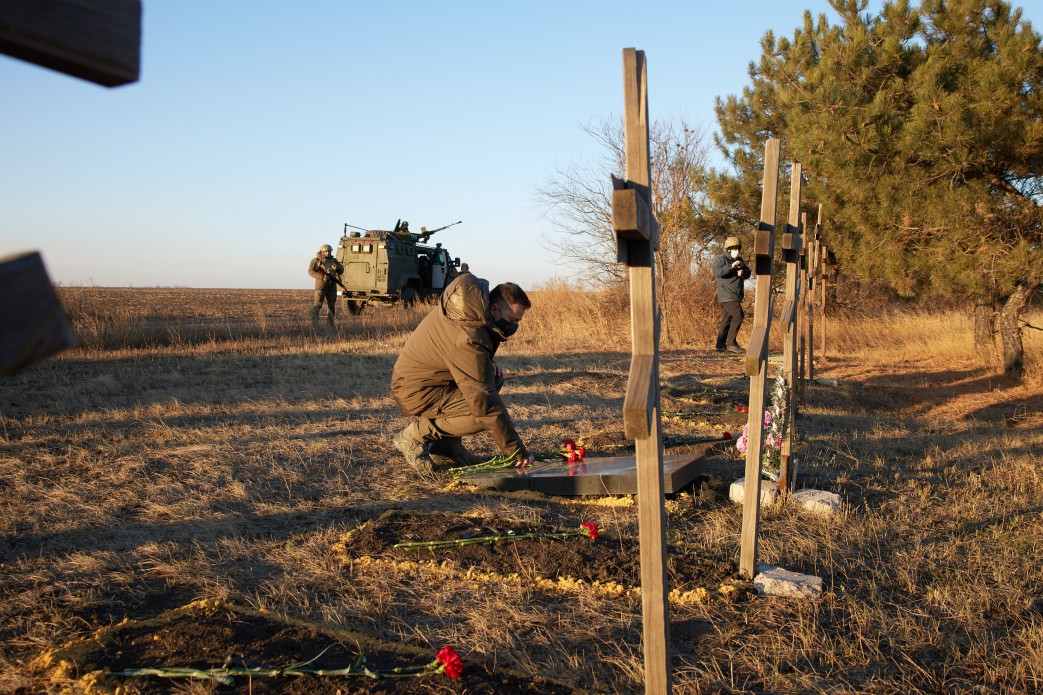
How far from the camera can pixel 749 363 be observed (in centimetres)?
371

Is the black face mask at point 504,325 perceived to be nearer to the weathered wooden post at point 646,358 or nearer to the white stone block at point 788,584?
the white stone block at point 788,584

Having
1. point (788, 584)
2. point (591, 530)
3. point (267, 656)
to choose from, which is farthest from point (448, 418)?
point (267, 656)

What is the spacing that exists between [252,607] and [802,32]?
1606 centimetres

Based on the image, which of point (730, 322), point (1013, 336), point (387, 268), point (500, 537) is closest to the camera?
point (500, 537)

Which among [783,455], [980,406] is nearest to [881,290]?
[980,406]

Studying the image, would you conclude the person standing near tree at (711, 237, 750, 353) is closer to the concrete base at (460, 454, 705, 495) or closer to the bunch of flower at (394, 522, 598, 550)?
the concrete base at (460, 454, 705, 495)

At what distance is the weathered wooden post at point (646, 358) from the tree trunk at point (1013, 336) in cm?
1148

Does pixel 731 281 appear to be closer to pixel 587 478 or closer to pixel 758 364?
pixel 587 478

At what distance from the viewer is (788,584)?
3.49 m

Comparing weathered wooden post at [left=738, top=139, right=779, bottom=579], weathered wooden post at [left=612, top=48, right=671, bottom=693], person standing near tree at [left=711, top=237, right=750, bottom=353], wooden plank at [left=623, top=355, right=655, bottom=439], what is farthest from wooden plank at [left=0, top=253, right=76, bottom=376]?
person standing near tree at [left=711, top=237, right=750, bottom=353]

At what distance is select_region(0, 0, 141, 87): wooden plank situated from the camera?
34.4 inches

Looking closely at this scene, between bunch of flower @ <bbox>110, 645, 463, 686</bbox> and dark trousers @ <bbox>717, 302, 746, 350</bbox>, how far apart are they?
1013 centimetres

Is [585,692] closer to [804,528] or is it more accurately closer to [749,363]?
[749,363]

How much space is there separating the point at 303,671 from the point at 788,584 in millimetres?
2124
